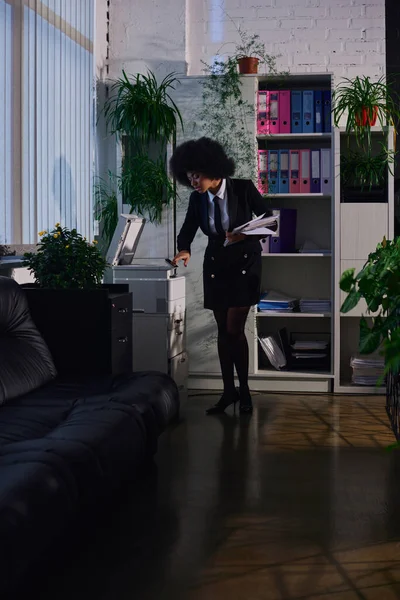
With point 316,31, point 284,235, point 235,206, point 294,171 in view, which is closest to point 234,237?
point 235,206

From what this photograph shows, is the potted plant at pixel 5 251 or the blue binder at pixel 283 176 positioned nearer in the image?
the potted plant at pixel 5 251

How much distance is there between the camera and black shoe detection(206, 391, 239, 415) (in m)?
5.05

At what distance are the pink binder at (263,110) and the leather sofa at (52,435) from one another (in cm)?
249

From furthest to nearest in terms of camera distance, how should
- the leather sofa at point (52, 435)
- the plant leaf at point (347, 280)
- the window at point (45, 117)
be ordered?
the window at point (45, 117), the leather sofa at point (52, 435), the plant leaf at point (347, 280)

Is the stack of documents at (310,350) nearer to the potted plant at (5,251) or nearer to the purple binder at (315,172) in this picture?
the purple binder at (315,172)

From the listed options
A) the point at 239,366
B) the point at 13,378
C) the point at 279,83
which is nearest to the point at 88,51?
the point at 279,83

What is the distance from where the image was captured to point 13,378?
354 centimetres

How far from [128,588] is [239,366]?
2.70 meters

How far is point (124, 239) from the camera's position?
5172mm

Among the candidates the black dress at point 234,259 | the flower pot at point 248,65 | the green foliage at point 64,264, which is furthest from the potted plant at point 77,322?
the flower pot at point 248,65

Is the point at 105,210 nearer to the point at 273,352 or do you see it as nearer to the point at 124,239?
the point at 124,239

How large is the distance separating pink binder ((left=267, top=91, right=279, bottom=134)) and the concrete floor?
2.15 metres

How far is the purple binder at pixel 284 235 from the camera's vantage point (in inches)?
229

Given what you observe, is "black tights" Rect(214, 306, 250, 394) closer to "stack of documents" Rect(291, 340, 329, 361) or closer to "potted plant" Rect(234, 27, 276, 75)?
"stack of documents" Rect(291, 340, 329, 361)
